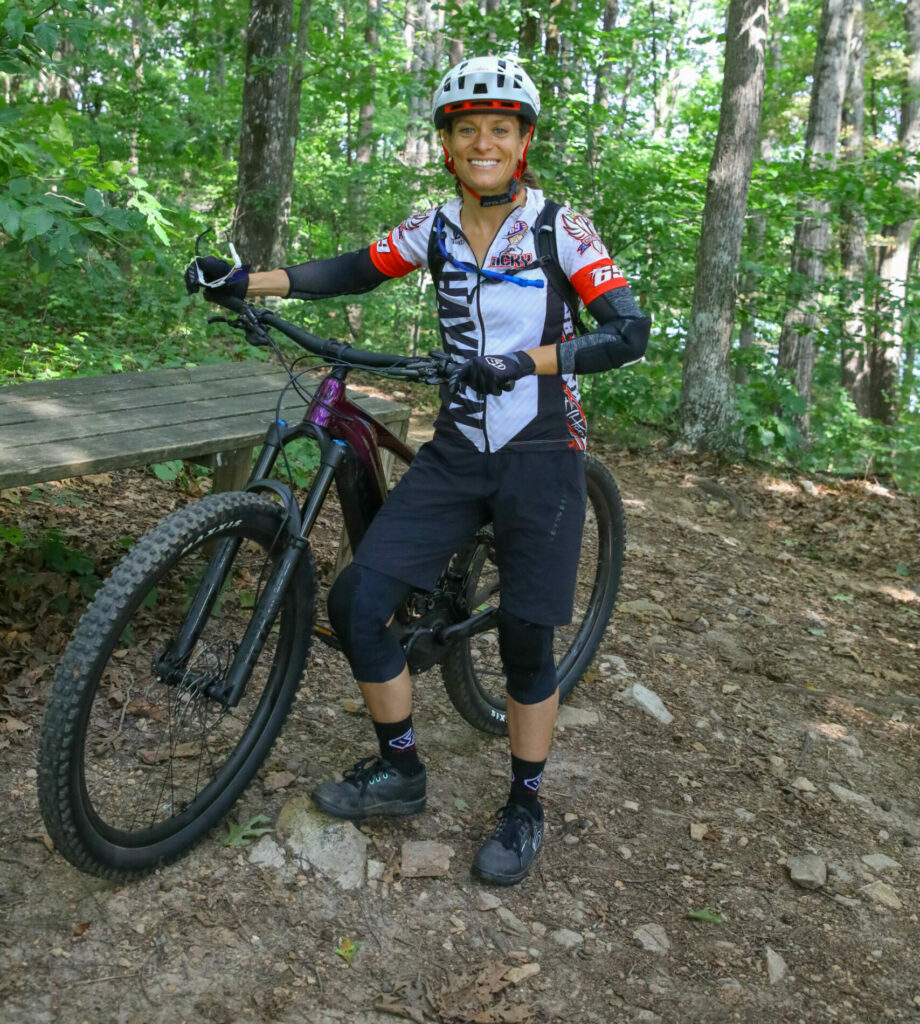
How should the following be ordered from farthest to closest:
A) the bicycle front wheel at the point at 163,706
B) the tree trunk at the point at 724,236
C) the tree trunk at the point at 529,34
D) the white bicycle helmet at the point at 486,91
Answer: the tree trunk at the point at 529,34
the tree trunk at the point at 724,236
the white bicycle helmet at the point at 486,91
the bicycle front wheel at the point at 163,706

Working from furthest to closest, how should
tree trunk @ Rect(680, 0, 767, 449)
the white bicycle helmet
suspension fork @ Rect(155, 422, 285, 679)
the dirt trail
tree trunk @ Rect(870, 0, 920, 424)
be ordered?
tree trunk @ Rect(870, 0, 920, 424)
tree trunk @ Rect(680, 0, 767, 449)
the white bicycle helmet
suspension fork @ Rect(155, 422, 285, 679)
the dirt trail

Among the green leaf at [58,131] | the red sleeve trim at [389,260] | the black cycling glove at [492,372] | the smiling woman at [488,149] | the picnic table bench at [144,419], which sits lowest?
the picnic table bench at [144,419]

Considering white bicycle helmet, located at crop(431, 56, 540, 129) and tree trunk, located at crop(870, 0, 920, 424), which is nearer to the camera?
white bicycle helmet, located at crop(431, 56, 540, 129)

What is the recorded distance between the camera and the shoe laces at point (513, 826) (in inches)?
111

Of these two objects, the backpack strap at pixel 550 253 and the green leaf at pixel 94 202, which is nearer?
the backpack strap at pixel 550 253

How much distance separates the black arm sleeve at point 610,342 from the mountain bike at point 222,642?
360 millimetres

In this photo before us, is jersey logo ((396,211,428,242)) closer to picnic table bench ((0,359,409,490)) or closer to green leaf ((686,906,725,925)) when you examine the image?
picnic table bench ((0,359,409,490))

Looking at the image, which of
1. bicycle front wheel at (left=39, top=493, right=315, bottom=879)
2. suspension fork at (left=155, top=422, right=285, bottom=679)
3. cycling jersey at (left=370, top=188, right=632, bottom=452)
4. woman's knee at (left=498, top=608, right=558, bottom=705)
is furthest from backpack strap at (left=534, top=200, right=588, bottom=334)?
suspension fork at (left=155, top=422, right=285, bottom=679)

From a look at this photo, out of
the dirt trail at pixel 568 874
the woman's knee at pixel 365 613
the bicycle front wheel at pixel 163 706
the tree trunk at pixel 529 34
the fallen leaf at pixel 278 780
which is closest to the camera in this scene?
the bicycle front wheel at pixel 163 706

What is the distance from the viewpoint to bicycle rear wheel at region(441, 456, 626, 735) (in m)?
3.28

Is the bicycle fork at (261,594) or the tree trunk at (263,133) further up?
the tree trunk at (263,133)

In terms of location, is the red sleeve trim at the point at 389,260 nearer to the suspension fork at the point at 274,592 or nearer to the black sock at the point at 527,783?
the suspension fork at the point at 274,592

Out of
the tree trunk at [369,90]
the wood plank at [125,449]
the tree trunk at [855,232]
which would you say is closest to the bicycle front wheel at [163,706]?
the wood plank at [125,449]

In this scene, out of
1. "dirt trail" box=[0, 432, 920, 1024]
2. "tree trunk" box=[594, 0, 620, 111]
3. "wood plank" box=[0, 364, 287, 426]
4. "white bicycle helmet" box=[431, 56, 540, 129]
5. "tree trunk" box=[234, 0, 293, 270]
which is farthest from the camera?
"tree trunk" box=[234, 0, 293, 270]
